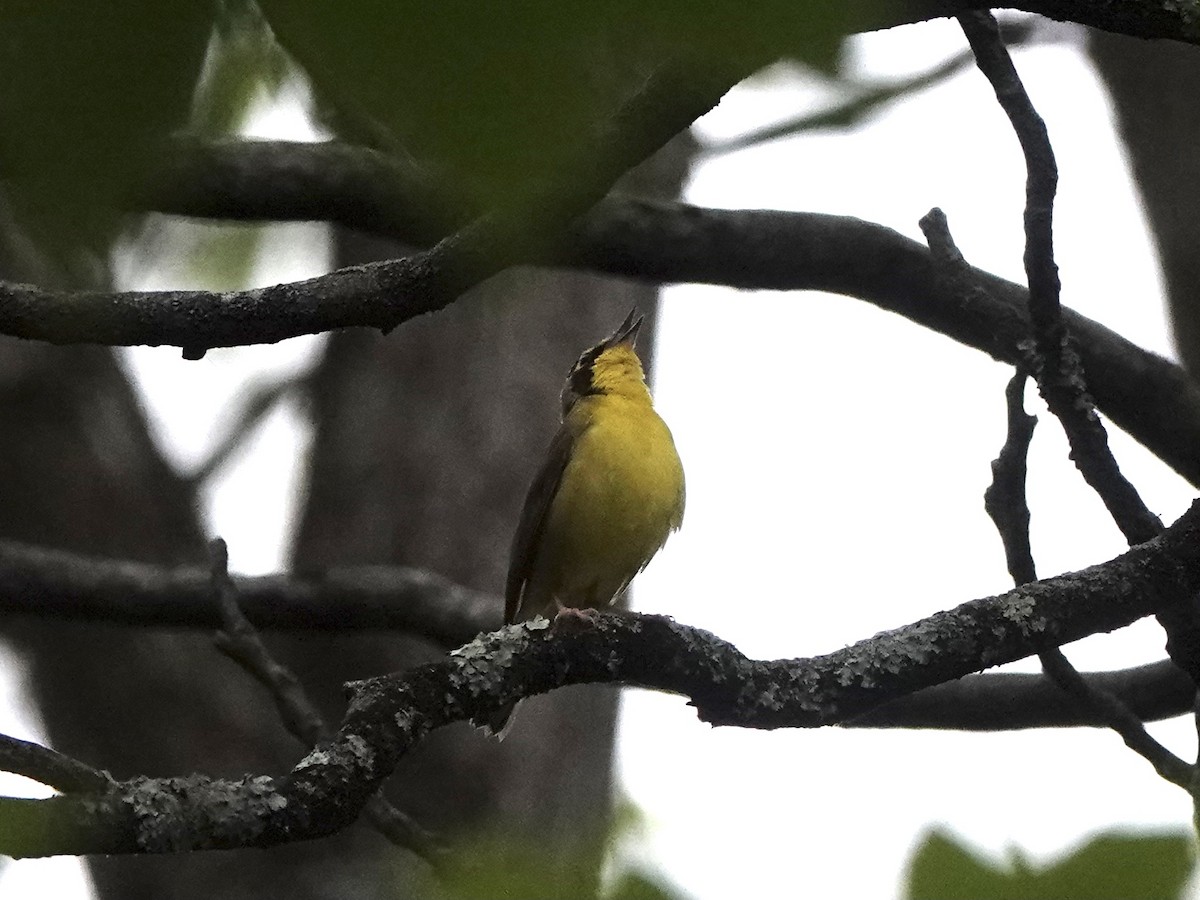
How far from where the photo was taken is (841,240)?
4.49 meters

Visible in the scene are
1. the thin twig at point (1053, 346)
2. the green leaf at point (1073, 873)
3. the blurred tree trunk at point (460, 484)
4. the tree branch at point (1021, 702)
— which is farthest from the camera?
the blurred tree trunk at point (460, 484)

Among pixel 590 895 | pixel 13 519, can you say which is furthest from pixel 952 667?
pixel 13 519

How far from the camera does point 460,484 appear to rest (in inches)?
306

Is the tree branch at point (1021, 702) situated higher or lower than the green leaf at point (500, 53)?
higher

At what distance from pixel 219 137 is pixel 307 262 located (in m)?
5.84

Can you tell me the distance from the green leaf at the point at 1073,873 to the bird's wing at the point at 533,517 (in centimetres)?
489

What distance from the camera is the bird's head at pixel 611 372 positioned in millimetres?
7074

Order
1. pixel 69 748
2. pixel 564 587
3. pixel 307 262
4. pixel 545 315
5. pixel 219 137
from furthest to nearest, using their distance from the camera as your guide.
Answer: pixel 545 315
pixel 69 748
pixel 307 262
pixel 564 587
pixel 219 137

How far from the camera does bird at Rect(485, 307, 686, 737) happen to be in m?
5.94

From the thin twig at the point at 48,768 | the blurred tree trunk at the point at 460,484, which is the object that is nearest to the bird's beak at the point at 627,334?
the blurred tree trunk at the point at 460,484

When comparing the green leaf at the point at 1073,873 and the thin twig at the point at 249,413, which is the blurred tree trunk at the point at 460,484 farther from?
the green leaf at the point at 1073,873

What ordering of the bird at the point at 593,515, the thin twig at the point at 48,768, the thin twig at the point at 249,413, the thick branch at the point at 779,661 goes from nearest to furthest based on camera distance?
1. the thin twig at the point at 48,768
2. the thick branch at the point at 779,661
3. the bird at the point at 593,515
4. the thin twig at the point at 249,413

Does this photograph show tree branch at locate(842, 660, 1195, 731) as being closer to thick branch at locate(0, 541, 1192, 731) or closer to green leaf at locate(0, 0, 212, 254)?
thick branch at locate(0, 541, 1192, 731)

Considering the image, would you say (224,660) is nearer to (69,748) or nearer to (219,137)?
(69,748)
